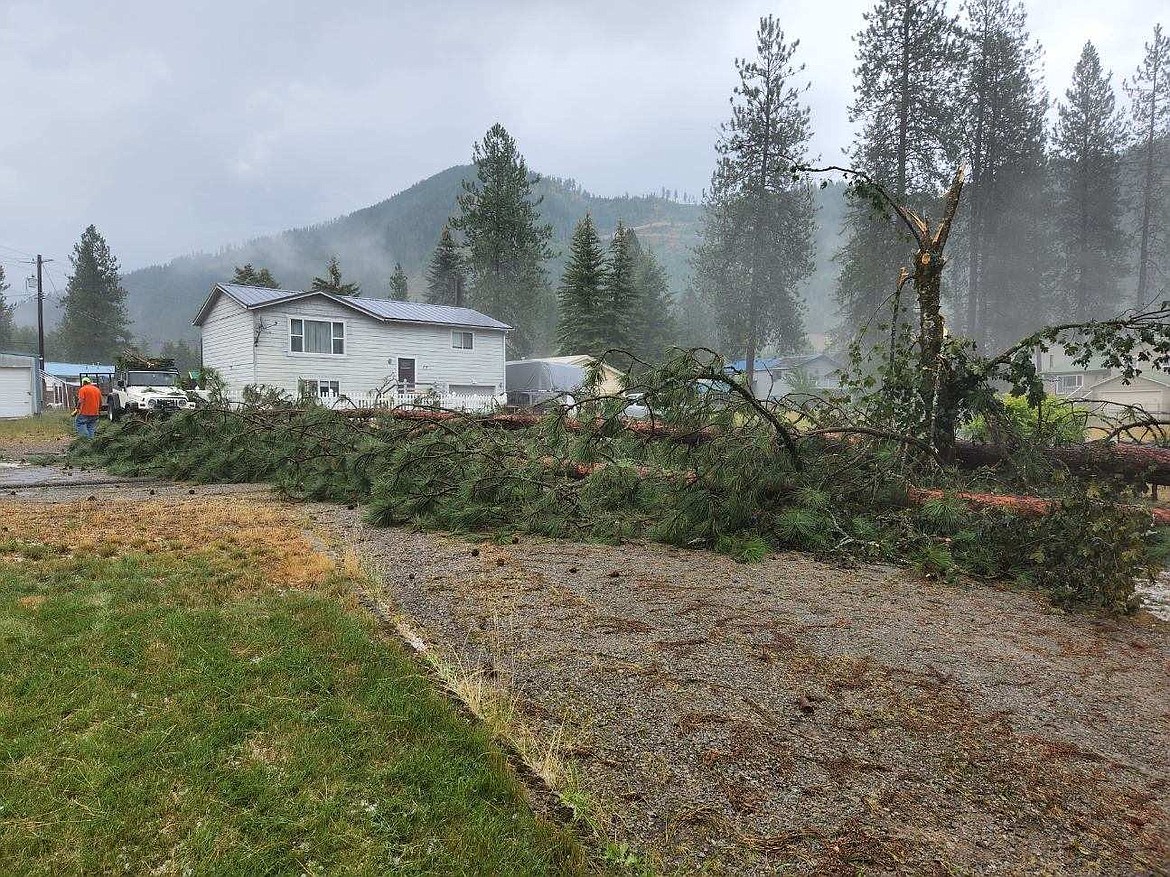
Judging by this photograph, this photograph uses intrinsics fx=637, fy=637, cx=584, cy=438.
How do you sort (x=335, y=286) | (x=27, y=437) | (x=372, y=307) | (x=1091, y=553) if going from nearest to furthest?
(x=1091, y=553) → (x=27, y=437) → (x=372, y=307) → (x=335, y=286)

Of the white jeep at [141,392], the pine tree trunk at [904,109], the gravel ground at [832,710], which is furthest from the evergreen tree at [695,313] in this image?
the gravel ground at [832,710]

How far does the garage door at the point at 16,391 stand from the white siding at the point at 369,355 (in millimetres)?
15503

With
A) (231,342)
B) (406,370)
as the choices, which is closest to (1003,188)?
(406,370)

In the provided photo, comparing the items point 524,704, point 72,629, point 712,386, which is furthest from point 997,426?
point 72,629

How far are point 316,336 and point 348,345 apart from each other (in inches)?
45.9

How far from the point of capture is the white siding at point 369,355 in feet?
72.4

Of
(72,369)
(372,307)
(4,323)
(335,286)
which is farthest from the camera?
(4,323)

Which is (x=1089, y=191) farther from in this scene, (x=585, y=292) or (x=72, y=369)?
(x=72, y=369)

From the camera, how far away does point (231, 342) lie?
23219mm

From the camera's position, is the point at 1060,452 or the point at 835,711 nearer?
the point at 835,711

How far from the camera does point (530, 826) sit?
164 cm

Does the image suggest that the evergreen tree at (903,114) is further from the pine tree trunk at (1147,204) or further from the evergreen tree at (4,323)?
the evergreen tree at (4,323)

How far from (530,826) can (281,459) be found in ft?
24.4

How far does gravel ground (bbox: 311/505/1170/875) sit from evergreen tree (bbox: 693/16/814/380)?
27188mm
